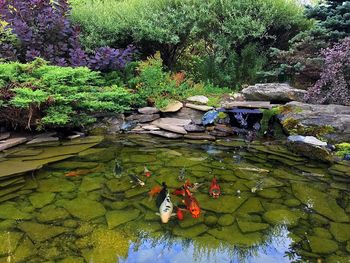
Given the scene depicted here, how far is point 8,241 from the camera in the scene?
8.86 feet

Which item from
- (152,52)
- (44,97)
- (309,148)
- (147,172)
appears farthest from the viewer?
(152,52)

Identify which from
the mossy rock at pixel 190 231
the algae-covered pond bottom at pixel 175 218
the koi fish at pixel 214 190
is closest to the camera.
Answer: the algae-covered pond bottom at pixel 175 218

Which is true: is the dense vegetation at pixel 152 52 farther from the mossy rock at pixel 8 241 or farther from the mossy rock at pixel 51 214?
the mossy rock at pixel 8 241

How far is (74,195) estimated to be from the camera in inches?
140

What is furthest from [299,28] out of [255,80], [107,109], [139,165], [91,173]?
[91,173]

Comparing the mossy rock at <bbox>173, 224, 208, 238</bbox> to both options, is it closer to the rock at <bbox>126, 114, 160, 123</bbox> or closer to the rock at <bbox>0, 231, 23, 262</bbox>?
the rock at <bbox>0, 231, 23, 262</bbox>

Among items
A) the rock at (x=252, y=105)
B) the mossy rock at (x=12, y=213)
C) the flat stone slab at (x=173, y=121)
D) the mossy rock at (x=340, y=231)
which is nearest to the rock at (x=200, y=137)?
the flat stone slab at (x=173, y=121)

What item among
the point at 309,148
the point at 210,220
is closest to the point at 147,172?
the point at 210,220

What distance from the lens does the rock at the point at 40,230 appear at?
2.77 meters

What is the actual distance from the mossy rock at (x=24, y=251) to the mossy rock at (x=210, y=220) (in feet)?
4.72

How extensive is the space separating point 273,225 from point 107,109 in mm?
4160

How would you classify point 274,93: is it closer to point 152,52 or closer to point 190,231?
point 152,52

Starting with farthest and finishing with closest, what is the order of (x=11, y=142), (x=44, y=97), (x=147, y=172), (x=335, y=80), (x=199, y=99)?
(x=199, y=99) → (x=335, y=80) → (x=44, y=97) → (x=11, y=142) → (x=147, y=172)

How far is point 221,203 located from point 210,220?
0.37 m
